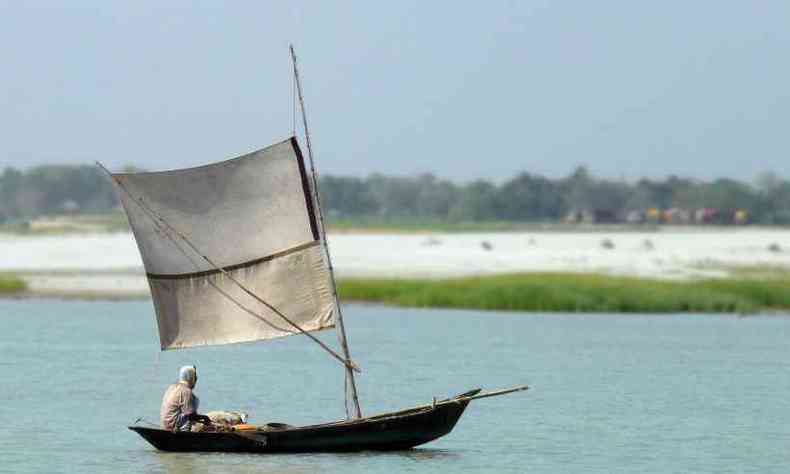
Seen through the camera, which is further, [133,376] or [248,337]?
[133,376]

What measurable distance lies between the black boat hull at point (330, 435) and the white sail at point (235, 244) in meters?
1.52

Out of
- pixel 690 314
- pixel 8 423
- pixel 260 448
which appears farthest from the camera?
pixel 690 314

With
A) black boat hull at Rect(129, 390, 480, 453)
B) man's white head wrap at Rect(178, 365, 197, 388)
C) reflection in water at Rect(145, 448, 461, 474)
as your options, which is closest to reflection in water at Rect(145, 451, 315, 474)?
reflection in water at Rect(145, 448, 461, 474)

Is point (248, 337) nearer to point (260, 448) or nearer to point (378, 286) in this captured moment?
point (260, 448)

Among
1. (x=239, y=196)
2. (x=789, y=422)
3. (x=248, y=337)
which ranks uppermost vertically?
(x=239, y=196)

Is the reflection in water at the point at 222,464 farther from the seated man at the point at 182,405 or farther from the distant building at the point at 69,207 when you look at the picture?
the distant building at the point at 69,207

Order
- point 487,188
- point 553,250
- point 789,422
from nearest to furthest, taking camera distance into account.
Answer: point 789,422, point 553,250, point 487,188

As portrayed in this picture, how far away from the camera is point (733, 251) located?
95.0 meters

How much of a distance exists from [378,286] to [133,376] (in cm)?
2870

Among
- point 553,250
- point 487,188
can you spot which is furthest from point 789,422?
point 487,188

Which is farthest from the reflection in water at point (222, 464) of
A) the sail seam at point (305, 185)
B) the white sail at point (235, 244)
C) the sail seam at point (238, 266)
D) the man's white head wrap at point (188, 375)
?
the sail seam at point (305, 185)

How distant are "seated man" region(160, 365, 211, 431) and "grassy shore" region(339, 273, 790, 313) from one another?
4076 cm

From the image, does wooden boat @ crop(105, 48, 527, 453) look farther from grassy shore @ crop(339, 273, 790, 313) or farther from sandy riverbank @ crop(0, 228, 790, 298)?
sandy riverbank @ crop(0, 228, 790, 298)

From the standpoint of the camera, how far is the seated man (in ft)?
84.4
